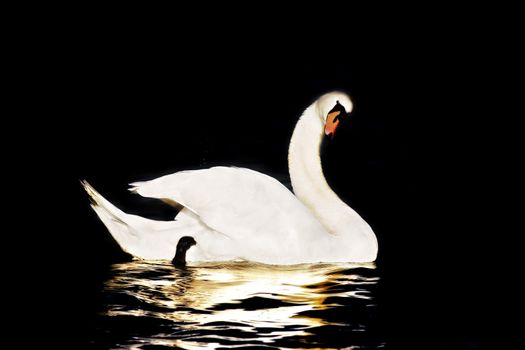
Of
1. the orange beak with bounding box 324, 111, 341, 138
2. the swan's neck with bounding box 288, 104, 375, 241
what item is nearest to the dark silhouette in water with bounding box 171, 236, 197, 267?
the swan's neck with bounding box 288, 104, 375, 241

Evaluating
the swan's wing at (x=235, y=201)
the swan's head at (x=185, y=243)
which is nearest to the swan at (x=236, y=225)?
the swan's wing at (x=235, y=201)

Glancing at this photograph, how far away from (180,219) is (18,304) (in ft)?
5.83

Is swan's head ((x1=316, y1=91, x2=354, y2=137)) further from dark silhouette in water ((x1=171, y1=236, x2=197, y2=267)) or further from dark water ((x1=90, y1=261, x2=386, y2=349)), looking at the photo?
dark silhouette in water ((x1=171, y1=236, x2=197, y2=267))

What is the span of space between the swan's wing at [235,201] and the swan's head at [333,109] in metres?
0.70

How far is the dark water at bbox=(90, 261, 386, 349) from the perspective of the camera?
644cm

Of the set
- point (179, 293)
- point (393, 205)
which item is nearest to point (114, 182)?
point (393, 205)

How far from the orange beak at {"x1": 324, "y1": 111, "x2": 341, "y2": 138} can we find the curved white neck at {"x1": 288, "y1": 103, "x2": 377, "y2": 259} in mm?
58

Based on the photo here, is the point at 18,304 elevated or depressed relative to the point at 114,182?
depressed

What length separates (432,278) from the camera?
27.1 feet

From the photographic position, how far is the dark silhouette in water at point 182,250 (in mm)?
8289

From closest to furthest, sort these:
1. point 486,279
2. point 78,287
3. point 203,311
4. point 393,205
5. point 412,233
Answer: point 203,311 → point 78,287 → point 486,279 → point 412,233 → point 393,205

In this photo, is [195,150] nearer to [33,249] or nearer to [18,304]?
[33,249]

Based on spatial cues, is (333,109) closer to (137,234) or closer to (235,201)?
(235,201)

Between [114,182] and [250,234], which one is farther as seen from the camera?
[114,182]
